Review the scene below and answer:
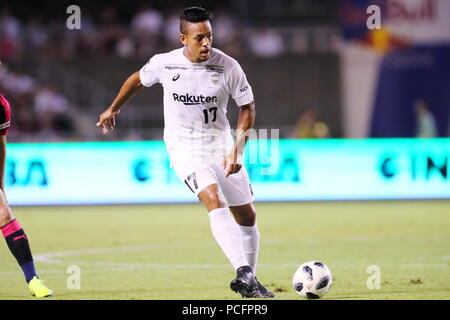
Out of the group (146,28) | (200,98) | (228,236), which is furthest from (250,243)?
(146,28)

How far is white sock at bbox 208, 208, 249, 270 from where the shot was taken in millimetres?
7363

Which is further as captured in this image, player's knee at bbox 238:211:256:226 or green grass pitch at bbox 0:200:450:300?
green grass pitch at bbox 0:200:450:300

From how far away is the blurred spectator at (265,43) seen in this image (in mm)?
24125

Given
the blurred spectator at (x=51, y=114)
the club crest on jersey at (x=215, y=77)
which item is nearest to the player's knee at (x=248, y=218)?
the club crest on jersey at (x=215, y=77)

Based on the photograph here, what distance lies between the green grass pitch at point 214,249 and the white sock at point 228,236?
384mm

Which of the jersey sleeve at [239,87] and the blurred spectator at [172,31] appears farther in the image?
the blurred spectator at [172,31]

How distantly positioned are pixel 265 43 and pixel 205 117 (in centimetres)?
1657

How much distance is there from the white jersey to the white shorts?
0.10 m

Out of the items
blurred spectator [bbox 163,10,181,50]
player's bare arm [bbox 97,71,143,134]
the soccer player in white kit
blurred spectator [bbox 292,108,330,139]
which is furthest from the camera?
blurred spectator [bbox 163,10,181,50]

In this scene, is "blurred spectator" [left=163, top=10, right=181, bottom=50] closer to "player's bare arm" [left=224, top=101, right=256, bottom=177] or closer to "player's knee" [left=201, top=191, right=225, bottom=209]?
"player's bare arm" [left=224, top=101, right=256, bottom=177]

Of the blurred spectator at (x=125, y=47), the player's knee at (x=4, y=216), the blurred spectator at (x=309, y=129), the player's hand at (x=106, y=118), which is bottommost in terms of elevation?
the blurred spectator at (x=309, y=129)

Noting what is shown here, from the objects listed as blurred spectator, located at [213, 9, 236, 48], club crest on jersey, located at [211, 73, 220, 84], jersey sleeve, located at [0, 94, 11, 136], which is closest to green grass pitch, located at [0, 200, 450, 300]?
jersey sleeve, located at [0, 94, 11, 136]

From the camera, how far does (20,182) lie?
1644cm

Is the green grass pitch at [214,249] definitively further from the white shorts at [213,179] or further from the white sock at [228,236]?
the white shorts at [213,179]
